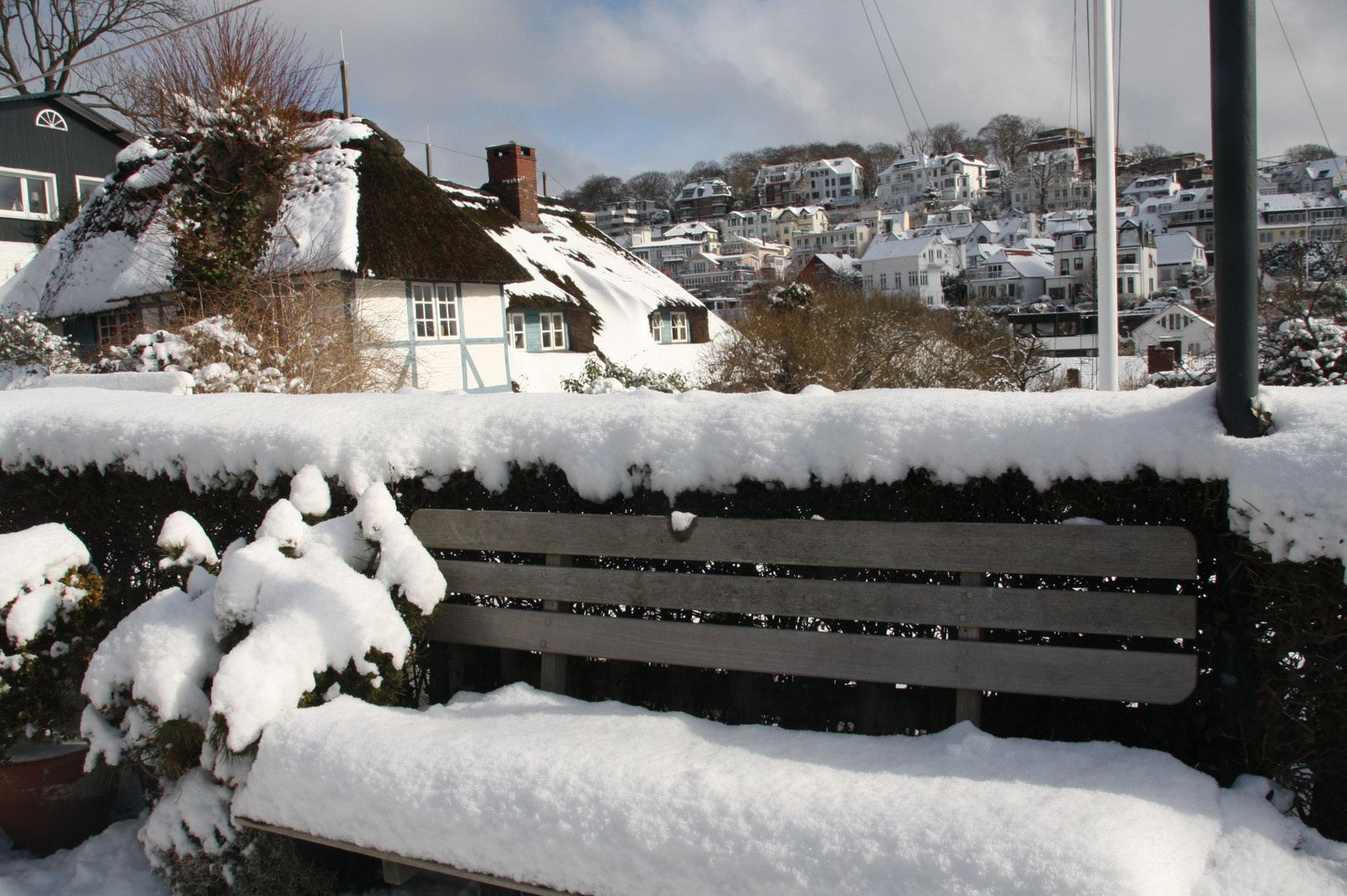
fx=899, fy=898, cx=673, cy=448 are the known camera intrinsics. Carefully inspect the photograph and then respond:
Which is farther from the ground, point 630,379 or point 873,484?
point 630,379

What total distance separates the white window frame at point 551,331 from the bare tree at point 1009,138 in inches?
3674

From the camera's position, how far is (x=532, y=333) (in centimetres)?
2441

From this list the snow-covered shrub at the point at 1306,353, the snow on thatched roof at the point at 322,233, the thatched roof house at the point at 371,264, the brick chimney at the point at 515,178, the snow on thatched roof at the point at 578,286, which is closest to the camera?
the snow-covered shrub at the point at 1306,353

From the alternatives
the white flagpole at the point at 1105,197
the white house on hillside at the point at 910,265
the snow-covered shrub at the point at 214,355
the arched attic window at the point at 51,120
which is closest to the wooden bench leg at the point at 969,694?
the white flagpole at the point at 1105,197

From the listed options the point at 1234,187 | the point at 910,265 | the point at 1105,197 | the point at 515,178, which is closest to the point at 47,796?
the point at 1234,187

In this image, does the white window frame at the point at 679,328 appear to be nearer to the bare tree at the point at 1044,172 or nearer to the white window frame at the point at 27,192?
the white window frame at the point at 27,192

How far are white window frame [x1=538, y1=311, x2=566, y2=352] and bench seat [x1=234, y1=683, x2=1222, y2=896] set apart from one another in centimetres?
2212

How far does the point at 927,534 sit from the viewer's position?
2.75 meters

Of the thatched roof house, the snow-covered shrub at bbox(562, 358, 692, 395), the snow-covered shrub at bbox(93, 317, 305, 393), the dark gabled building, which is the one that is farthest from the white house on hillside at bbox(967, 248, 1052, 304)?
the snow-covered shrub at bbox(93, 317, 305, 393)

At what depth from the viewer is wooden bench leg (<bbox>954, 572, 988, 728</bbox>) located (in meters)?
2.72

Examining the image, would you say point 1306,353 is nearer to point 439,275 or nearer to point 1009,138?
point 439,275

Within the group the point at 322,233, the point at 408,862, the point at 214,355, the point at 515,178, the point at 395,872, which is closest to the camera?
the point at 408,862

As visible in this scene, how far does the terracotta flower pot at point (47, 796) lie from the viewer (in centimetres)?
350

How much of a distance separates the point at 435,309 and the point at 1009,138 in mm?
107912
